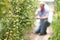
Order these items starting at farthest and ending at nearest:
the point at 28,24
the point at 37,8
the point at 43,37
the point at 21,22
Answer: the point at 37,8, the point at 43,37, the point at 28,24, the point at 21,22

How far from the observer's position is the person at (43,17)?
20.6ft

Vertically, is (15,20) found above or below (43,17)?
above

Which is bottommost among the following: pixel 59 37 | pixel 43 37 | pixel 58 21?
pixel 43 37

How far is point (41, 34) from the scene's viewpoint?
649 centimetres

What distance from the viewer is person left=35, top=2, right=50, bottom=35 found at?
627 cm

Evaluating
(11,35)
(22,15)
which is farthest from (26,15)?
(11,35)

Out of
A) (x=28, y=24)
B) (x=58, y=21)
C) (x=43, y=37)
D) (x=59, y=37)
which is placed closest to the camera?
A: (x=59, y=37)

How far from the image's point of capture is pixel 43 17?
6359 millimetres

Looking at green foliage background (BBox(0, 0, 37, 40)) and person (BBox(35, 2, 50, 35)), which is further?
person (BBox(35, 2, 50, 35))

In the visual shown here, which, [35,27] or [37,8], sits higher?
[37,8]

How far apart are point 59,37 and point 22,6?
5.24ft

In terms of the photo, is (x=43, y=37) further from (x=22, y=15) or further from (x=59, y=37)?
(x=59, y=37)

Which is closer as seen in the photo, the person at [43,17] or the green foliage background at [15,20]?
the green foliage background at [15,20]

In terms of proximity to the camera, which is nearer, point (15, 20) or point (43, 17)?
point (15, 20)
